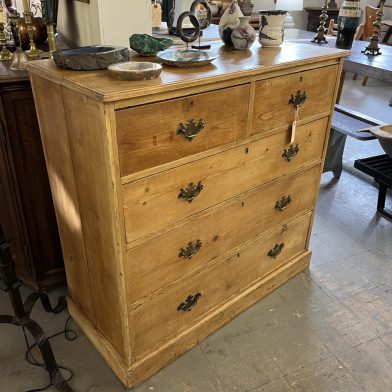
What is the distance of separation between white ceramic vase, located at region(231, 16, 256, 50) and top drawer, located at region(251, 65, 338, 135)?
0.26 meters

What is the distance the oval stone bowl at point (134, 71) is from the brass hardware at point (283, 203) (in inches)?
33.8

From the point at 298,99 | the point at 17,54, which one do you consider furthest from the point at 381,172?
the point at 17,54

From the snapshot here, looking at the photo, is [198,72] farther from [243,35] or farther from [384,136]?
[384,136]

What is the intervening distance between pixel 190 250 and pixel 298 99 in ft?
2.33

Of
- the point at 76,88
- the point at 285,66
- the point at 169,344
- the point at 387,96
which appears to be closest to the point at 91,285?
the point at 169,344

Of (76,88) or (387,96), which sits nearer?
(76,88)

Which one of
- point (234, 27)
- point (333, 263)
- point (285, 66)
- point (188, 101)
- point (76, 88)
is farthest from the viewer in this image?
point (333, 263)

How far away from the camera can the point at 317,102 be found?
5.61 ft

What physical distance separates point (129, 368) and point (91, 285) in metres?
0.33

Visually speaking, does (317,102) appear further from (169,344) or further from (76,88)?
(169,344)

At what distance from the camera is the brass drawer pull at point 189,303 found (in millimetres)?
1601

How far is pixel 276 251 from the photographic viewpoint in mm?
1952

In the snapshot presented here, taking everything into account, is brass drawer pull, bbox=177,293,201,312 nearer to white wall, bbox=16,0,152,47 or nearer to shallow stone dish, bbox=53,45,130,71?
shallow stone dish, bbox=53,45,130,71

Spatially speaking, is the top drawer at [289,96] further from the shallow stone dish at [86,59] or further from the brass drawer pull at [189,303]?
the brass drawer pull at [189,303]
